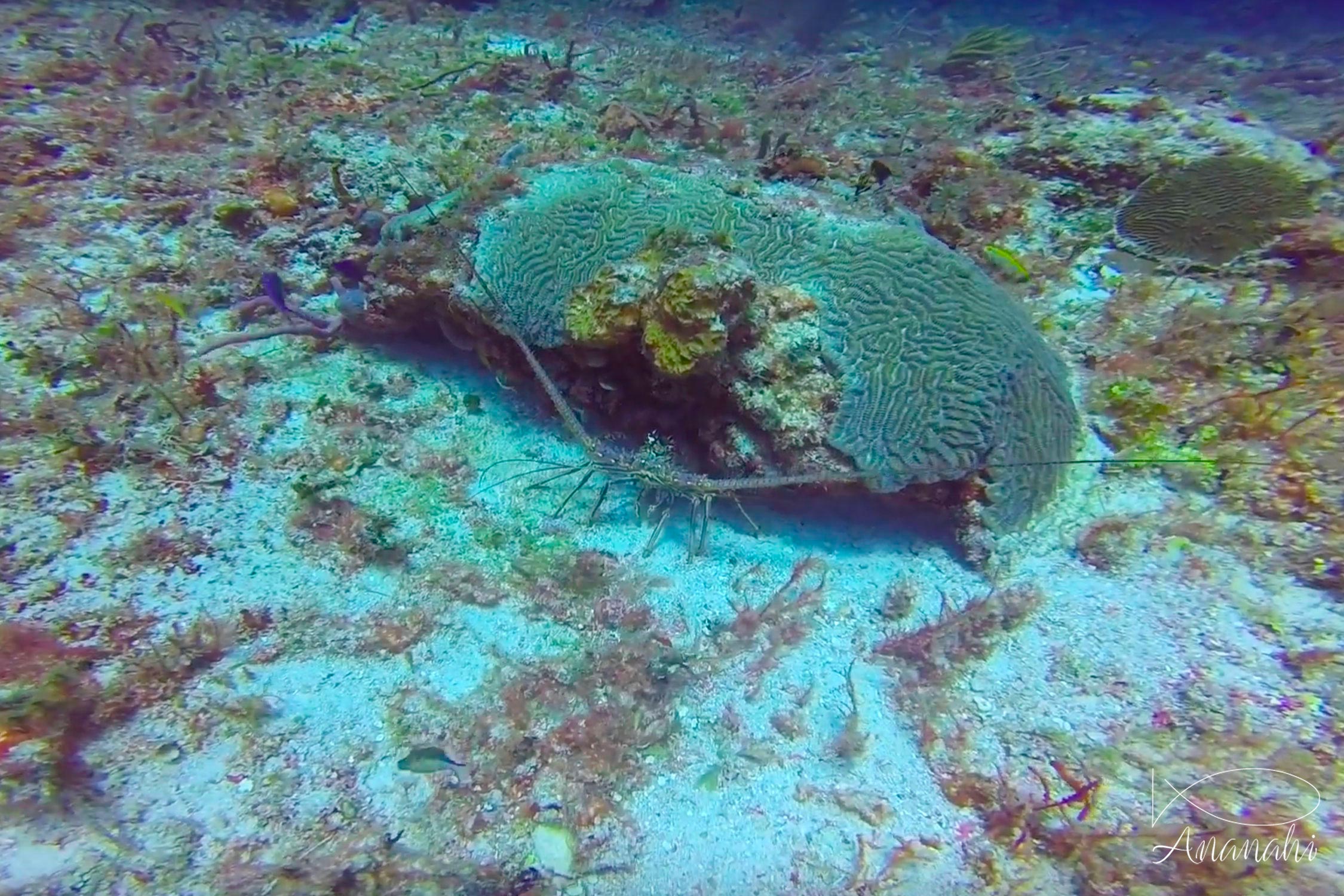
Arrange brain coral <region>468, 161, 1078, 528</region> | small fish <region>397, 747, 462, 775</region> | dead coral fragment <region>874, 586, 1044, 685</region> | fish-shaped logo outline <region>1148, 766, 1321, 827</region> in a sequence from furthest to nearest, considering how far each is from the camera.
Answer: brain coral <region>468, 161, 1078, 528</region>, dead coral fragment <region>874, 586, 1044, 685</region>, small fish <region>397, 747, 462, 775</region>, fish-shaped logo outline <region>1148, 766, 1321, 827</region>

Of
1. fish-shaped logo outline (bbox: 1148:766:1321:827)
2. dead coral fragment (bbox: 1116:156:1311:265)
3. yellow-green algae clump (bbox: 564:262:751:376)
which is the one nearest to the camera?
fish-shaped logo outline (bbox: 1148:766:1321:827)

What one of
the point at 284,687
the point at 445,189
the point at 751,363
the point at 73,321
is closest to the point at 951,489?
the point at 751,363

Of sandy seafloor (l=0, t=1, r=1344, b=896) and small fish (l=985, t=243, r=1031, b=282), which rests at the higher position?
small fish (l=985, t=243, r=1031, b=282)

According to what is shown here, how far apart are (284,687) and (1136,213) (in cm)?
721

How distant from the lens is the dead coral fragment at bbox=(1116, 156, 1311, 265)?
16.6 ft

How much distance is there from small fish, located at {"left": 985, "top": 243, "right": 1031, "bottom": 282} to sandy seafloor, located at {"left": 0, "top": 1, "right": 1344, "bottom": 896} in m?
1.75

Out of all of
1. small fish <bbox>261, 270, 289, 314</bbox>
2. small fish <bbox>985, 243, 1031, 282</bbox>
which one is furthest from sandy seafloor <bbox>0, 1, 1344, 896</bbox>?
small fish <bbox>985, 243, 1031, 282</bbox>

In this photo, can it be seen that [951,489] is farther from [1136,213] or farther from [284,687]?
[284,687]

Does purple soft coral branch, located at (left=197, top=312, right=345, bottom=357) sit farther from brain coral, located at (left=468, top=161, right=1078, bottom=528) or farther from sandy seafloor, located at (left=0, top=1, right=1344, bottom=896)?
brain coral, located at (left=468, top=161, right=1078, bottom=528)

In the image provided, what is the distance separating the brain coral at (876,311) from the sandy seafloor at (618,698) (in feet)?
1.71

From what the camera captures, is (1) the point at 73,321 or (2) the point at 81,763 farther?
(1) the point at 73,321

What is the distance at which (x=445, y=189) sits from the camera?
19.7ft

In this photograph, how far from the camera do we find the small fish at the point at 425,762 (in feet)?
9.30

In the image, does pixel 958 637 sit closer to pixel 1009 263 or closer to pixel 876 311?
pixel 876 311
